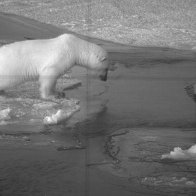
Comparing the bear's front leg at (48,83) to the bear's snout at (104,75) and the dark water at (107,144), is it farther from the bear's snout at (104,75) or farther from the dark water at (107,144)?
the bear's snout at (104,75)

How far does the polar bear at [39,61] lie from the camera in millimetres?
8938

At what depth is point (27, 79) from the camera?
9250 mm

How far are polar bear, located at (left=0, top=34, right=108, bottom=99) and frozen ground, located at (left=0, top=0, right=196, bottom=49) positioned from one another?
20.9 feet

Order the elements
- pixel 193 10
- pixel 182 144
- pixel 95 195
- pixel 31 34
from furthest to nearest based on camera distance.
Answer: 1. pixel 193 10
2. pixel 31 34
3. pixel 182 144
4. pixel 95 195

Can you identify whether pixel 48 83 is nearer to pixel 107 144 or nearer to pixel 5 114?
pixel 5 114

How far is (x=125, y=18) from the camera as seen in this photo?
17.8 metres

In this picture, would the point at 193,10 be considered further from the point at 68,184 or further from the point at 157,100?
the point at 68,184

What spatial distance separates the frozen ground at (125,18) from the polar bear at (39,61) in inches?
251

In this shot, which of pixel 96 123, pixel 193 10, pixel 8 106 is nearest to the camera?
pixel 96 123

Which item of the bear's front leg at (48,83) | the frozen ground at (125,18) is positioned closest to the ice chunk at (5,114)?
the bear's front leg at (48,83)

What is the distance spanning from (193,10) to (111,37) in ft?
14.4

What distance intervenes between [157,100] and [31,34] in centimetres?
740

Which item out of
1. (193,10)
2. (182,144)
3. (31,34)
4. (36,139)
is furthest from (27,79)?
(193,10)

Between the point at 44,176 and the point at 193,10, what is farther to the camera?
the point at 193,10
